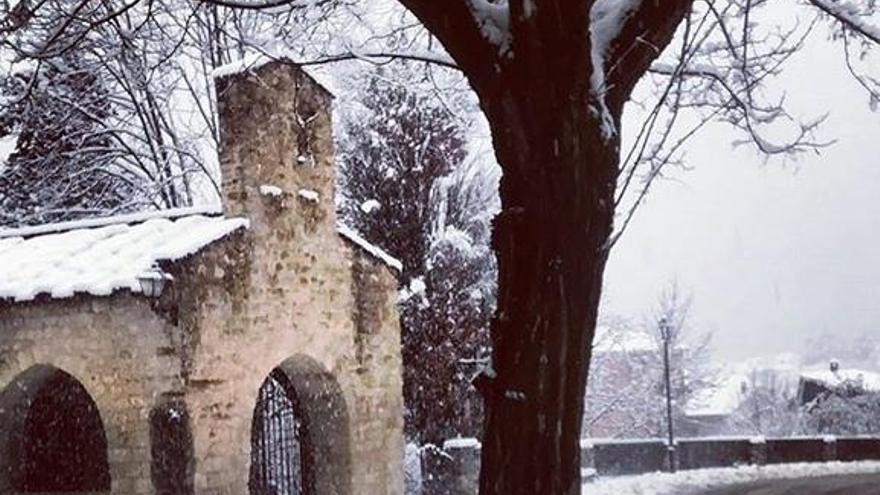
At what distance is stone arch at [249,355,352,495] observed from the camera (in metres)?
13.3

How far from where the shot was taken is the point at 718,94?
654cm

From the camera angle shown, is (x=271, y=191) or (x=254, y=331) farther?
(x=271, y=191)

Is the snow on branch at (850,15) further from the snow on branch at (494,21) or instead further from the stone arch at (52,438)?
the stone arch at (52,438)

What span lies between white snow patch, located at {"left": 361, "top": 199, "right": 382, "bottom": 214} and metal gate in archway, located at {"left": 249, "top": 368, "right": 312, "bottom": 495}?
25.4ft

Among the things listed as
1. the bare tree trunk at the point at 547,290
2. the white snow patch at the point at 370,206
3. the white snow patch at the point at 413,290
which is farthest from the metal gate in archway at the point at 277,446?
the bare tree trunk at the point at 547,290

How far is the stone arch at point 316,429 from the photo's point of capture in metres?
13.3

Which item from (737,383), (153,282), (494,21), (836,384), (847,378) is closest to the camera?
(494,21)

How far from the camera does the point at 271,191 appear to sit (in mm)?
12430

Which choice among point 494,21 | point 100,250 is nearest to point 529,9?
point 494,21

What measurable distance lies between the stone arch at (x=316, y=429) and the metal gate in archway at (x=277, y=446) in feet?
0.04

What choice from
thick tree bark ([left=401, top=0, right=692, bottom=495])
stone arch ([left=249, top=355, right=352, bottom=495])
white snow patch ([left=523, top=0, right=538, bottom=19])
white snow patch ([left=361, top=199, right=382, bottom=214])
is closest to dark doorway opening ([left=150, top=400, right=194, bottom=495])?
stone arch ([left=249, top=355, right=352, bottom=495])

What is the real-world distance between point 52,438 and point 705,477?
49.4ft

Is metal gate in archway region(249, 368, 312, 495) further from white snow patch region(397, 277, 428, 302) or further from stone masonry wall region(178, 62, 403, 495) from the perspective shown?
white snow patch region(397, 277, 428, 302)

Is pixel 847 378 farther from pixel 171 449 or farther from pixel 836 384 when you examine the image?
pixel 171 449
